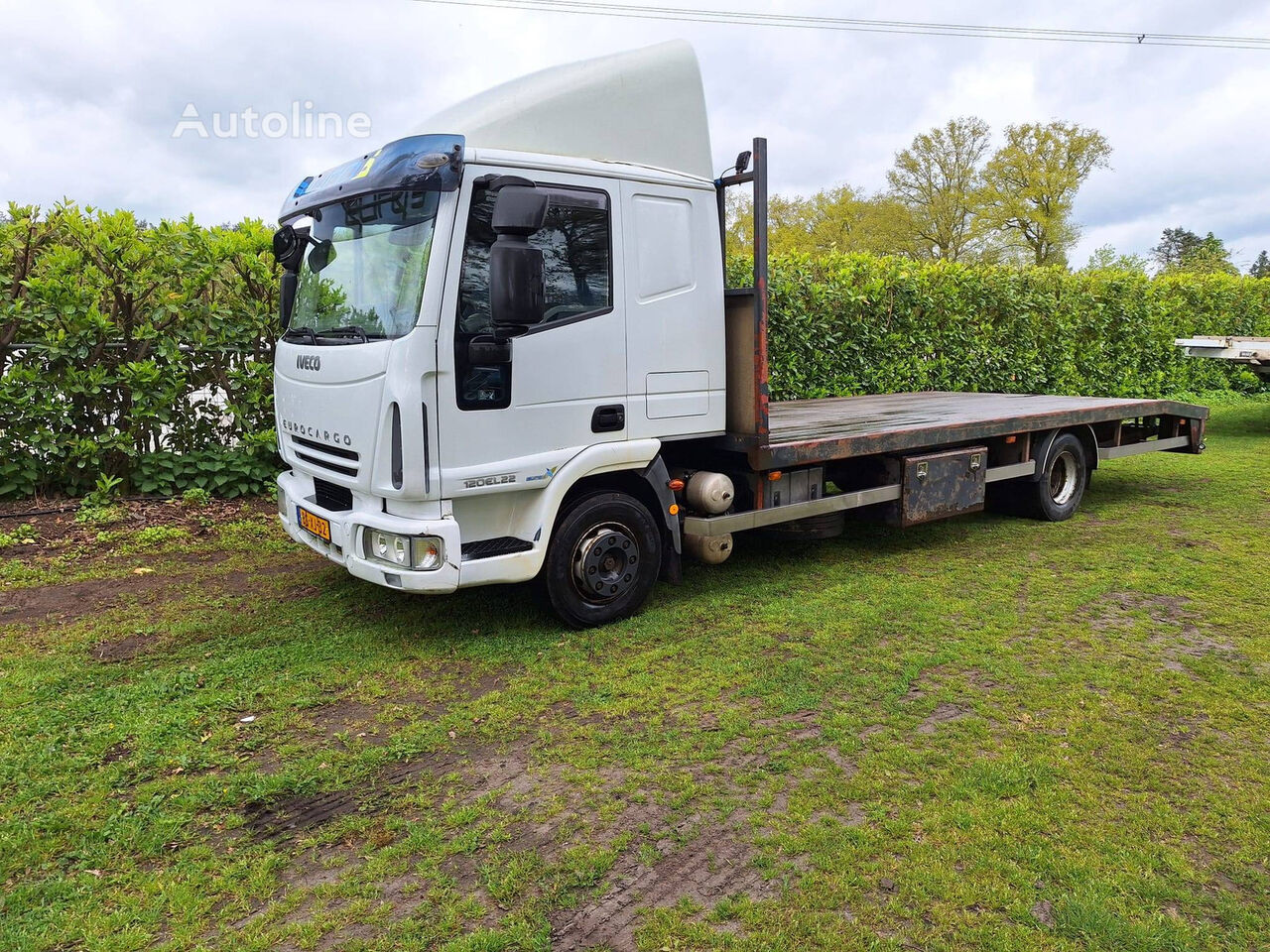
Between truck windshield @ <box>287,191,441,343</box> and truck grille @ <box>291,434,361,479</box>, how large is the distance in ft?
1.98

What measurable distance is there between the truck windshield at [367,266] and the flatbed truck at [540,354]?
14 mm

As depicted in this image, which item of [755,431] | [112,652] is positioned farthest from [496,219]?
[112,652]

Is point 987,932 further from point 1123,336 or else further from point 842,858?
point 1123,336

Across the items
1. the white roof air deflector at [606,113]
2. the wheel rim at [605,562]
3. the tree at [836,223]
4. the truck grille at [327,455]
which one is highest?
the tree at [836,223]

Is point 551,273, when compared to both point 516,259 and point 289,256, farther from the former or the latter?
point 289,256

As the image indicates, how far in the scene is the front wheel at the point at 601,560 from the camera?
4738 millimetres

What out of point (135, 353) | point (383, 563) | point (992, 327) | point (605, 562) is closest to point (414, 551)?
point (383, 563)

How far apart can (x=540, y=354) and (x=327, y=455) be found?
132 cm

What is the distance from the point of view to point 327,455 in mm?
4703

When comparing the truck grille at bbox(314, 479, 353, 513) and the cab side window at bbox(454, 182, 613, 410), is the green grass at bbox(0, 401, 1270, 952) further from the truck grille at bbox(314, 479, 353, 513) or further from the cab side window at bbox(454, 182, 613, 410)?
the cab side window at bbox(454, 182, 613, 410)

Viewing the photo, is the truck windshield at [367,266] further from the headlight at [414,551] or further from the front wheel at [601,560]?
the front wheel at [601,560]

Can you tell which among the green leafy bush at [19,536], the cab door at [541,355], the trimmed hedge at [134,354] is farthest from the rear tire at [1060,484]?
the green leafy bush at [19,536]

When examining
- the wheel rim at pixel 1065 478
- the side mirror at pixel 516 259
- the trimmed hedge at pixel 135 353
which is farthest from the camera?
the wheel rim at pixel 1065 478

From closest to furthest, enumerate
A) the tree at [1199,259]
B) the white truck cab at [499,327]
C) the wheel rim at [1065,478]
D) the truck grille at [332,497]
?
1. the white truck cab at [499,327]
2. the truck grille at [332,497]
3. the wheel rim at [1065,478]
4. the tree at [1199,259]
